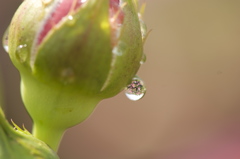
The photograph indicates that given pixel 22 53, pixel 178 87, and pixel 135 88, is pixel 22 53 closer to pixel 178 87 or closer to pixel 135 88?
pixel 135 88

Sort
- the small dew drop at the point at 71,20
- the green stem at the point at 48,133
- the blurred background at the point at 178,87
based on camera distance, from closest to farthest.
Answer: the small dew drop at the point at 71,20, the green stem at the point at 48,133, the blurred background at the point at 178,87

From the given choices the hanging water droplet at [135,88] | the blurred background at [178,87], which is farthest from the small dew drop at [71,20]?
the blurred background at [178,87]

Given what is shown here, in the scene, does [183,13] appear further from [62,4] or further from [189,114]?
[62,4]

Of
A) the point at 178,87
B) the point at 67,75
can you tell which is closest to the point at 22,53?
the point at 67,75

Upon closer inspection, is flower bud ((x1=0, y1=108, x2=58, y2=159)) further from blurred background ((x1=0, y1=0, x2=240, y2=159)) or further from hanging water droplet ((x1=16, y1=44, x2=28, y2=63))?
blurred background ((x1=0, y1=0, x2=240, y2=159))

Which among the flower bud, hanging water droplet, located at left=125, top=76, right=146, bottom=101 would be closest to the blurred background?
hanging water droplet, located at left=125, top=76, right=146, bottom=101

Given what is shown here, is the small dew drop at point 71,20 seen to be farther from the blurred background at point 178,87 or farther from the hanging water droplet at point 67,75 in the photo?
the blurred background at point 178,87

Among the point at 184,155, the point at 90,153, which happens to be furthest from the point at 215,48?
the point at 90,153
